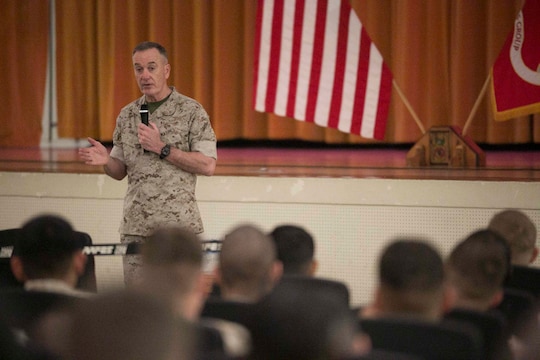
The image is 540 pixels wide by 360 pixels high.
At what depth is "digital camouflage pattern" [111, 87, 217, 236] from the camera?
14.6ft

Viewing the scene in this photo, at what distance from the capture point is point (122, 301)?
5.15ft

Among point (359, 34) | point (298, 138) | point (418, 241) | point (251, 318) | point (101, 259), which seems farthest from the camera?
point (298, 138)

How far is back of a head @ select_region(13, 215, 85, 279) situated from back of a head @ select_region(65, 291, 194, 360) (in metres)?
1.47

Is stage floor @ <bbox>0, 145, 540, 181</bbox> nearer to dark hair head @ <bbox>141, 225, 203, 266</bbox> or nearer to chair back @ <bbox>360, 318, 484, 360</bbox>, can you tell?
dark hair head @ <bbox>141, 225, 203, 266</bbox>

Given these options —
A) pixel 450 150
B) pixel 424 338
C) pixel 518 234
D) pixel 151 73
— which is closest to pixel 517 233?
pixel 518 234

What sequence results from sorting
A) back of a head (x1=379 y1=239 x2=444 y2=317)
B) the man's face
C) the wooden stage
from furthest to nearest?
1. the wooden stage
2. the man's face
3. back of a head (x1=379 y1=239 x2=444 y2=317)

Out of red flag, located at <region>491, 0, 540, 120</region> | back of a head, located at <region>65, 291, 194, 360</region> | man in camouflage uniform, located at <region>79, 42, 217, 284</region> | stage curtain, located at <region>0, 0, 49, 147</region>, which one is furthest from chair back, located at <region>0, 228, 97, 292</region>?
stage curtain, located at <region>0, 0, 49, 147</region>

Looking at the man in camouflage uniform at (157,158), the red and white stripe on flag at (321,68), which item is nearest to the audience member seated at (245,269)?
the man in camouflage uniform at (157,158)

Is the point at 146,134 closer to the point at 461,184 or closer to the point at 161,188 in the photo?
the point at 161,188

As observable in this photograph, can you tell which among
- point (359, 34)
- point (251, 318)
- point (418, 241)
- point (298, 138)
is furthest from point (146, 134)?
point (298, 138)

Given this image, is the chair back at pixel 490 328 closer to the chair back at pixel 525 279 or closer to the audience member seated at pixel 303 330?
the audience member seated at pixel 303 330

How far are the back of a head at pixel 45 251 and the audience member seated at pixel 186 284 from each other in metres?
0.36

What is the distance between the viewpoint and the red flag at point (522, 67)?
23.2ft

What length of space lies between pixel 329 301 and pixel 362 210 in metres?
4.47
